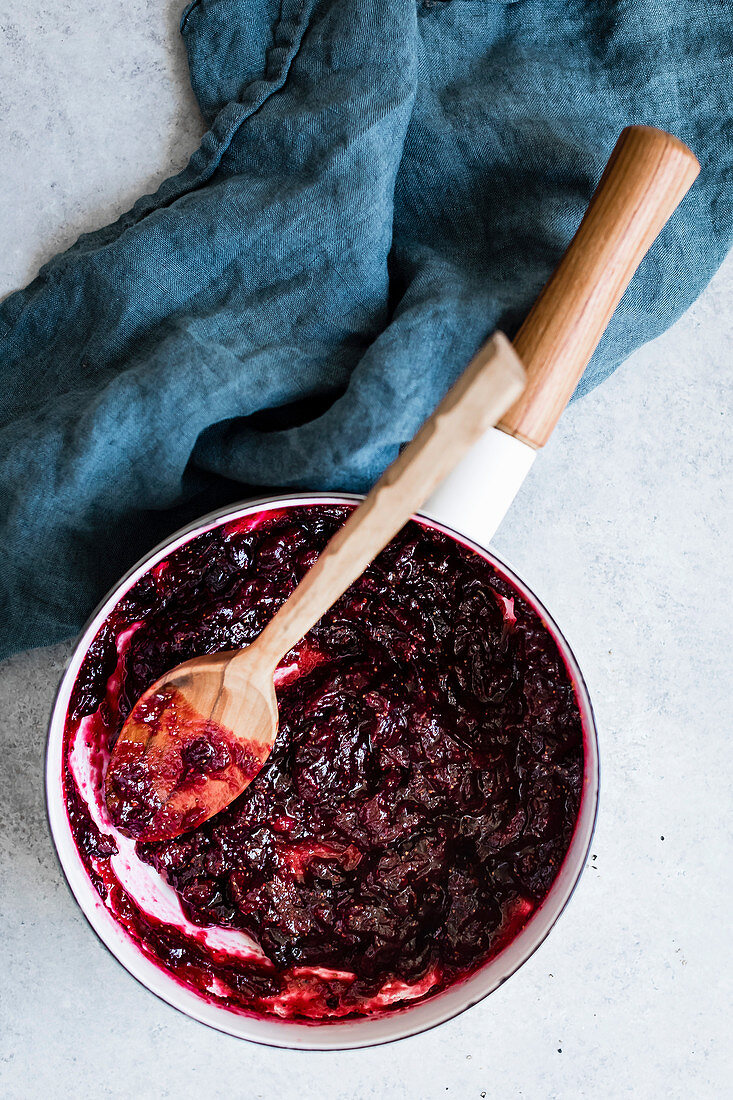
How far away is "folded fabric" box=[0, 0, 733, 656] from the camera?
138 centimetres

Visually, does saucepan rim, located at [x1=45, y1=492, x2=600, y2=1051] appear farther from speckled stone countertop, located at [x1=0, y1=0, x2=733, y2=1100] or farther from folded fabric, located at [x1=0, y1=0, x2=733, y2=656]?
speckled stone countertop, located at [x1=0, y1=0, x2=733, y2=1100]

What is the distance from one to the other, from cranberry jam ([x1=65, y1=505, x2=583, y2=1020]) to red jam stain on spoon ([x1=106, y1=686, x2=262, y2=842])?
0.25 ft

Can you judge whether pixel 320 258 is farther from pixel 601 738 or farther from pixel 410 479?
pixel 601 738

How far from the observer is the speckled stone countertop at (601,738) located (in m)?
1.61

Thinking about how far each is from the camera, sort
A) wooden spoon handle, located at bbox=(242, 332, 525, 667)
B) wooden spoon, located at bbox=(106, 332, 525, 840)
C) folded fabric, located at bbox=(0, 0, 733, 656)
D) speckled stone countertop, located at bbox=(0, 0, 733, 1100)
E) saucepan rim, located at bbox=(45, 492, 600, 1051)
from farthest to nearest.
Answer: speckled stone countertop, located at bbox=(0, 0, 733, 1100) < folded fabric, located at bbox=(0, 0, 733, 656) < saucepan rim, located at bbox=(45, 492, 600, 1051) < wooden spoon, located at bbox=(106, 332, 525, 840) < wooden spoon handle, located at bbox=(242, 332, 525, 667)

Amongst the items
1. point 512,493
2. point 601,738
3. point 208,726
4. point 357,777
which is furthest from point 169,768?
point 601,738

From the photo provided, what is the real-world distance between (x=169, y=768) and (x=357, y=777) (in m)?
0.33

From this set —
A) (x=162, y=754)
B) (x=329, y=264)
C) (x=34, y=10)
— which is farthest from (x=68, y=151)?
(x=162, y=754)

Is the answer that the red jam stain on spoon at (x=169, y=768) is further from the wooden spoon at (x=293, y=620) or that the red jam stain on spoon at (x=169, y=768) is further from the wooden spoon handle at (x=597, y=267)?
the wooden spoon handle at (x=597, y=267)

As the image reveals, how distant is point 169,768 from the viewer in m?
1.40

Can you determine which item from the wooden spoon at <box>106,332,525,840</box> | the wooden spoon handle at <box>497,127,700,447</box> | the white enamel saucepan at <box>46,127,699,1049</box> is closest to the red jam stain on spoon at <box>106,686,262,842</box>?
the wooden spoon at <box>106,332,525,840</box>

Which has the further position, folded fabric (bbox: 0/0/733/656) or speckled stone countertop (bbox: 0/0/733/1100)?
speckled stone countertop (bbox: 0/0/733/1100)

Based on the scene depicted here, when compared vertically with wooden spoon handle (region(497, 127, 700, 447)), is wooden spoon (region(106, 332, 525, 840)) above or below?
below

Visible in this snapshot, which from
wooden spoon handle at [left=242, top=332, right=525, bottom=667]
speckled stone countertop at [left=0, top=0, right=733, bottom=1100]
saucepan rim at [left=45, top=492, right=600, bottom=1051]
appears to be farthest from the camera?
speckled stone countertop at [left=0, top=0, right=733, bottom=1100]
